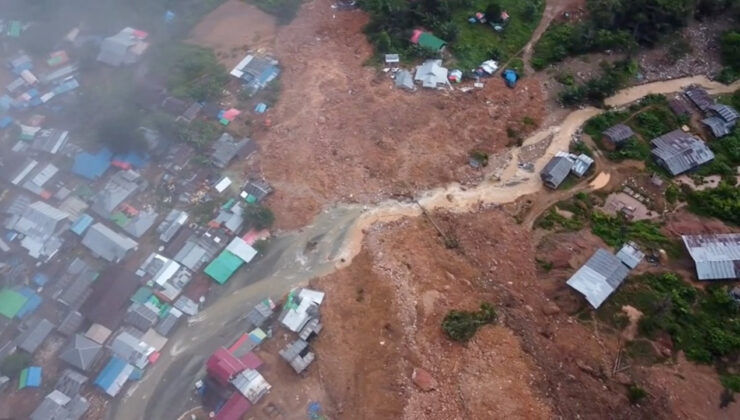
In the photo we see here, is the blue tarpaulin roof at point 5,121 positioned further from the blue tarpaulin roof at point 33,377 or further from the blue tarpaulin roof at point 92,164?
the blue tarpaulin roof at point 33,377

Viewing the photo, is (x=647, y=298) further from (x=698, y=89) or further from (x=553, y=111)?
(x=698, y=89)

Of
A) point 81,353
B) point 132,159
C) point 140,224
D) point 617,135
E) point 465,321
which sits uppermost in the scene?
point 132,159

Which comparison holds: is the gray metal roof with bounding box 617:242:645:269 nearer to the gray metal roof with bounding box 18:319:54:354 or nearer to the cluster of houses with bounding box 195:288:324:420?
the cluster of houses with bounding box 195:288:324:420

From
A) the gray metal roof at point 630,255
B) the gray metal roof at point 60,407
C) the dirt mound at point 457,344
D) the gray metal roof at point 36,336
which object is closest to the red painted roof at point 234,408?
the dirt mound at point 457,344

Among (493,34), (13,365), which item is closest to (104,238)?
(13,365)

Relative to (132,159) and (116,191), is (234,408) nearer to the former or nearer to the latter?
(116,191)

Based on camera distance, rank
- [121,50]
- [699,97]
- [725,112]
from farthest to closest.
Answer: [121,50] → [699,97] → [725,112]
